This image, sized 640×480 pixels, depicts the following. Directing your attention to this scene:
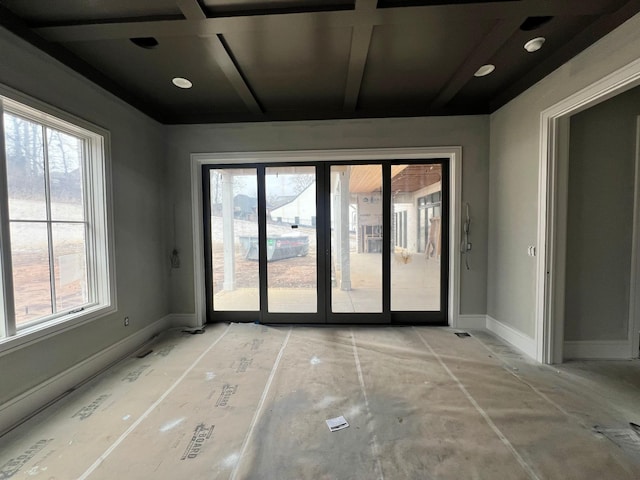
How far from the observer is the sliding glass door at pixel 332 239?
380 cm

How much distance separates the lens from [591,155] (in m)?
2.68

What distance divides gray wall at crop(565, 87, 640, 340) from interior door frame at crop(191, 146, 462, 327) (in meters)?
1.11

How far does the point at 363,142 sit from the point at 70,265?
11.1 ft

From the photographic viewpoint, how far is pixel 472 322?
365cm

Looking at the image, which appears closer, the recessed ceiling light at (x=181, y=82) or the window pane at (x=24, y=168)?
the window pane at (x=24, y=168)

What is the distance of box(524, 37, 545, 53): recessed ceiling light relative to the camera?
225cm

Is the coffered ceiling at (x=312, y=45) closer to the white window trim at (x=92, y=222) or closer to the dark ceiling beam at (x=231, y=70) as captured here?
the dark ceiling beam at (x=231, y=70)

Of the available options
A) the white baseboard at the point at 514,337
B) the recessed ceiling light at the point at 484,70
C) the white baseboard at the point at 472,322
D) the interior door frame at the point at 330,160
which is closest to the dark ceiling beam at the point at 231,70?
the interior door frame at the point at 330,160

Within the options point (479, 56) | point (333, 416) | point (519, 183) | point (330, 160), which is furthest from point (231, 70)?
point (519, 183)

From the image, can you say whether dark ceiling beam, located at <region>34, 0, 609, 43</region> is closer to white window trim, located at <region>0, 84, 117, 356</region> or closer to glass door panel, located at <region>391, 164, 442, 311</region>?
white window trim, located at <region>0, 84, 117, 356</region>

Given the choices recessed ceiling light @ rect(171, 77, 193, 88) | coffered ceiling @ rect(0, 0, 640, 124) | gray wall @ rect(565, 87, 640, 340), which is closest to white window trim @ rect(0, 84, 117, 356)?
coffered ceiling @ rect(0, 0, 640, 124)

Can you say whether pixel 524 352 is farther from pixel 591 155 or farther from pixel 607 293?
pixel 591 155

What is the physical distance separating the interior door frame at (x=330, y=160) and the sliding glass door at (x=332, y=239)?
9cm

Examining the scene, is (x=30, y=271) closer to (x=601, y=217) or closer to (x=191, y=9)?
(x=191, y=9)
